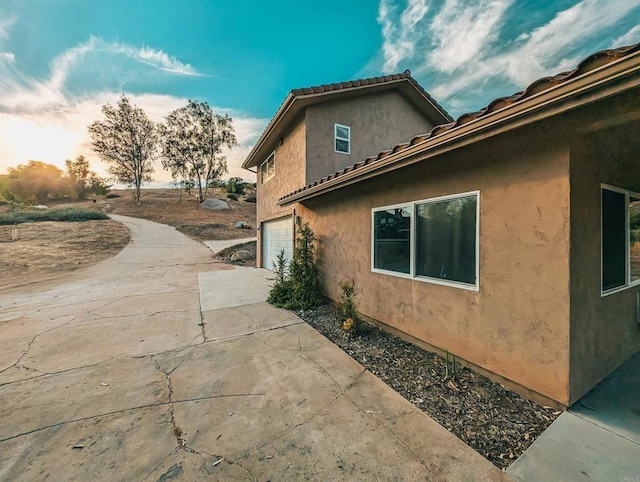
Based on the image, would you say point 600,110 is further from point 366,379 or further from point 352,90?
point 352,90

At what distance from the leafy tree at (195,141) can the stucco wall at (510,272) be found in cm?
3456

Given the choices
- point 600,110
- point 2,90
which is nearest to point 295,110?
point 600,110

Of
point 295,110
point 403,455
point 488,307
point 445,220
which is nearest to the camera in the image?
point 403,455

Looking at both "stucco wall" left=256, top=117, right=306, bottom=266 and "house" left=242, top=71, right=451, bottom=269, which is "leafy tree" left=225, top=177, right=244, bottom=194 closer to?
"stucco wall" left=256, top=117, right=306, bottom=266

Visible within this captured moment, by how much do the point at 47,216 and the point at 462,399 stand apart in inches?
1176

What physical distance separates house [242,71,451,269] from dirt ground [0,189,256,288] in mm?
10008

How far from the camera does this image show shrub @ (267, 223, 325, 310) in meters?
6.18

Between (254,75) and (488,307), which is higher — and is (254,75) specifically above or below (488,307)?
above

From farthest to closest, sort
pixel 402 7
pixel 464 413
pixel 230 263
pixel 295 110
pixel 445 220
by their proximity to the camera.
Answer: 1. pixel 230 263
2. pixel 402 7
3. pixel 295 110
4. pixel 445 220
5. pixel 464 413

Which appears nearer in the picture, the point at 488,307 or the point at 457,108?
the point at 488,307

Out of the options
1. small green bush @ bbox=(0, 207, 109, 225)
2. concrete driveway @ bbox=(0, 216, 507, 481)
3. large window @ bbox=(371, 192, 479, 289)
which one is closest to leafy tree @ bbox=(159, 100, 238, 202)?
small green bush @ bbox=(0, 207, 109, 225)

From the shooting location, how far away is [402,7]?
311 inches

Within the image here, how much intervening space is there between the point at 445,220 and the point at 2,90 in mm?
15117

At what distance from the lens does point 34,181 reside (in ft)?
125
